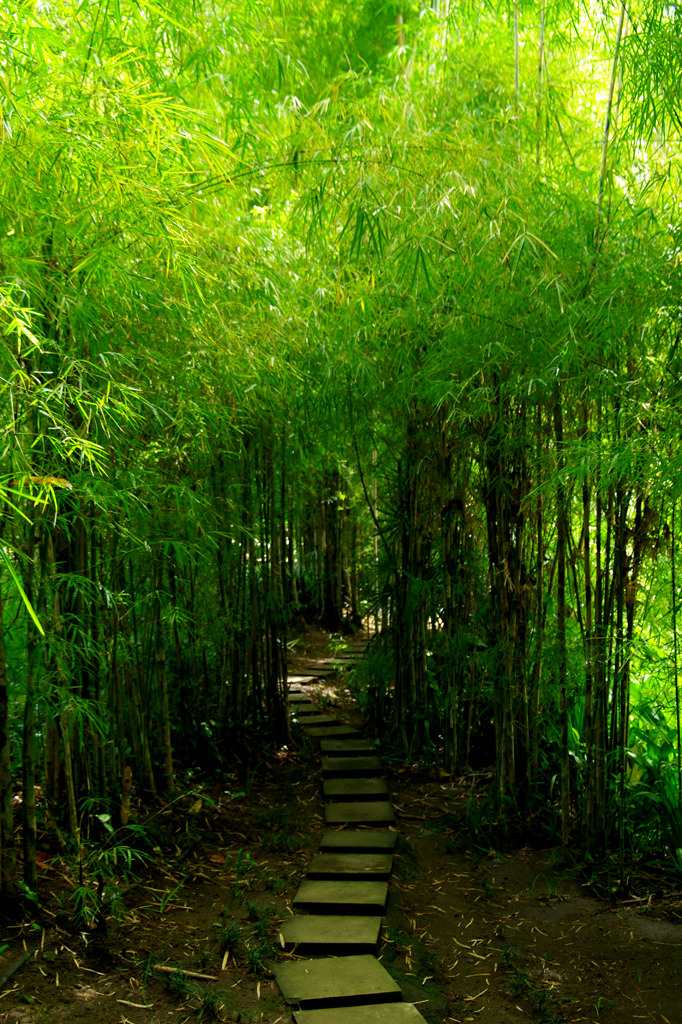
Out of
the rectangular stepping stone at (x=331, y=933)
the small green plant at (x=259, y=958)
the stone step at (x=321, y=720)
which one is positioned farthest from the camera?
the stone step at (x=321, y=720)

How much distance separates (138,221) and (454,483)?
2.28 m

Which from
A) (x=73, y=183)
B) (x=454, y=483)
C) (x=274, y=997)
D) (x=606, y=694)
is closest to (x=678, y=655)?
(x=606, y=694)

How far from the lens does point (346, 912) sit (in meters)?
2.91

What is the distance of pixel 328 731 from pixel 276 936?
2279 mm

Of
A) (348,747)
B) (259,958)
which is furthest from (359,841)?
(348,747)

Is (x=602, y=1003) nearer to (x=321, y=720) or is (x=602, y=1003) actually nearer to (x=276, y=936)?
(x=276, y=936)

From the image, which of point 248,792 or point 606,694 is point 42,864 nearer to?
Result: point 248,792

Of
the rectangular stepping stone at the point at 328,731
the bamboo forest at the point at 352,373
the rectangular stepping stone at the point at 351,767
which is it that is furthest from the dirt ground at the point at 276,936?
the rectangular stepping stone at the point at 328,731

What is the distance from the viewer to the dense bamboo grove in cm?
234

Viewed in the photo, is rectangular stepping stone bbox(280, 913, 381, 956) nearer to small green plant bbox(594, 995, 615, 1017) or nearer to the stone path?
the stone path

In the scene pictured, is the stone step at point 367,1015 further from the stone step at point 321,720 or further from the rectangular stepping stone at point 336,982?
the stone step at point 321,720

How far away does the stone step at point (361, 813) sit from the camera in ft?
12.3

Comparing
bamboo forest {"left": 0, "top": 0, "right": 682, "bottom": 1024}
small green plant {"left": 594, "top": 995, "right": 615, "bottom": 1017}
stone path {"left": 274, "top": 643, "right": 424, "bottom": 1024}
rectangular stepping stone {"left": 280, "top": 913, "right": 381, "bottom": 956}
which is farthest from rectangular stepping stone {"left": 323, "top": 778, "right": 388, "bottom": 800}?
small green plant {"left": 594, "top": 995, "right": 615, "bottom": 1017}

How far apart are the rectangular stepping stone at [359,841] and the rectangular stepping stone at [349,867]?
0.03m
